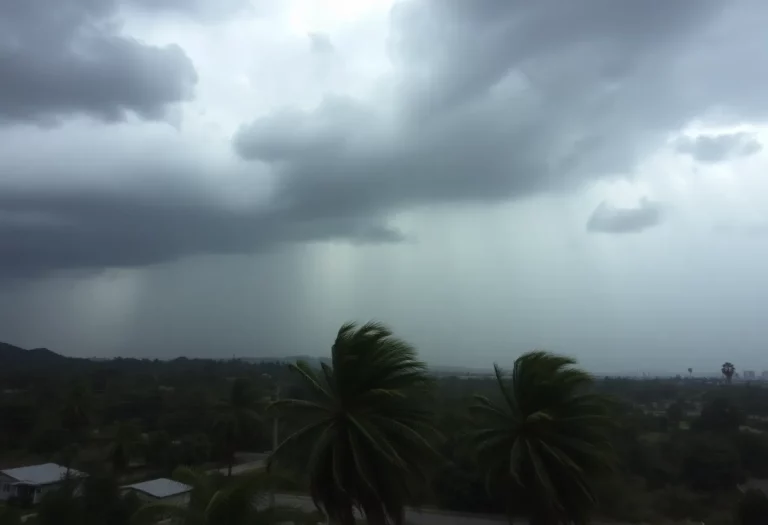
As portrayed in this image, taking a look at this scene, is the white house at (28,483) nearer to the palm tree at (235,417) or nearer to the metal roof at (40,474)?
the metal roof at (40,474)

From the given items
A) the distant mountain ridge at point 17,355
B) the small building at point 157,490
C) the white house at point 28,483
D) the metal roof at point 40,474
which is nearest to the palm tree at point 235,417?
the metal roof at point 40,474

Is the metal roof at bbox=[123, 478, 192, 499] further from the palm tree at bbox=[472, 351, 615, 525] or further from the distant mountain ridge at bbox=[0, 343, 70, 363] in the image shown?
the distant mountain ridge at bbox=[0, 343, 70, 363]

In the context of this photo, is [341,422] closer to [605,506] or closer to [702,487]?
[605,506]

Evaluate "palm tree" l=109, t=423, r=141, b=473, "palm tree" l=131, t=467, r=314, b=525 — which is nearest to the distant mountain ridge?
"palm tree" l=109, t=423, r=141, b=473

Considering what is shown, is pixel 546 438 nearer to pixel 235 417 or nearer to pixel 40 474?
pixel 40 474

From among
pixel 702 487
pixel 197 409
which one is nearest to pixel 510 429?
pixel 702 487

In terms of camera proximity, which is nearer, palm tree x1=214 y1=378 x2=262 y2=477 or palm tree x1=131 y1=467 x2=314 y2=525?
palm tree x1=131 y1=467 x2=314 y2=525
